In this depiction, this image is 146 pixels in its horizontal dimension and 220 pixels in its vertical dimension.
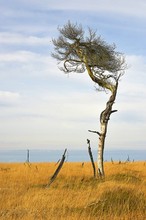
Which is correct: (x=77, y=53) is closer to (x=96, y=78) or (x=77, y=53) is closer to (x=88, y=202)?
(x=96, y=78)

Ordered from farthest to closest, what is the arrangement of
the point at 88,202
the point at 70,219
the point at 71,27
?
1. the point at 71,27
2. the point at 88,202
3. the point at 70,219

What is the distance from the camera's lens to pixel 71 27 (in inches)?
981

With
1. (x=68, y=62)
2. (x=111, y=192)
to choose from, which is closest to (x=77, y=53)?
(x=68, y=62)

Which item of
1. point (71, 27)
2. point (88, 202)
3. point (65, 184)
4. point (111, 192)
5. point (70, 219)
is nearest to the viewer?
point (70, 219)

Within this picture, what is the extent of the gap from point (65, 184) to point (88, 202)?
6618mm

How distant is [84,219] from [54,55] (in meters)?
16.2

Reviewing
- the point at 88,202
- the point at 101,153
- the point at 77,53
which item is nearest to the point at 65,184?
the point at 101,153

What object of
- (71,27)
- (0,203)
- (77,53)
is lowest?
(0,203)

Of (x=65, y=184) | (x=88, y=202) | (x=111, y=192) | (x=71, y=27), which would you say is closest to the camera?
(x=88, y=202)

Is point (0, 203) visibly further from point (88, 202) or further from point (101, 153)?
point (101, 153)

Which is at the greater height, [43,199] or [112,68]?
[112,68]

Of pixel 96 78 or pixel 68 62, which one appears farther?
pixel 68 62

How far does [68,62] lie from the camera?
2578 centimetres

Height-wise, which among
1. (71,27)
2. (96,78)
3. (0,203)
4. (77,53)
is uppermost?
(71,27)
